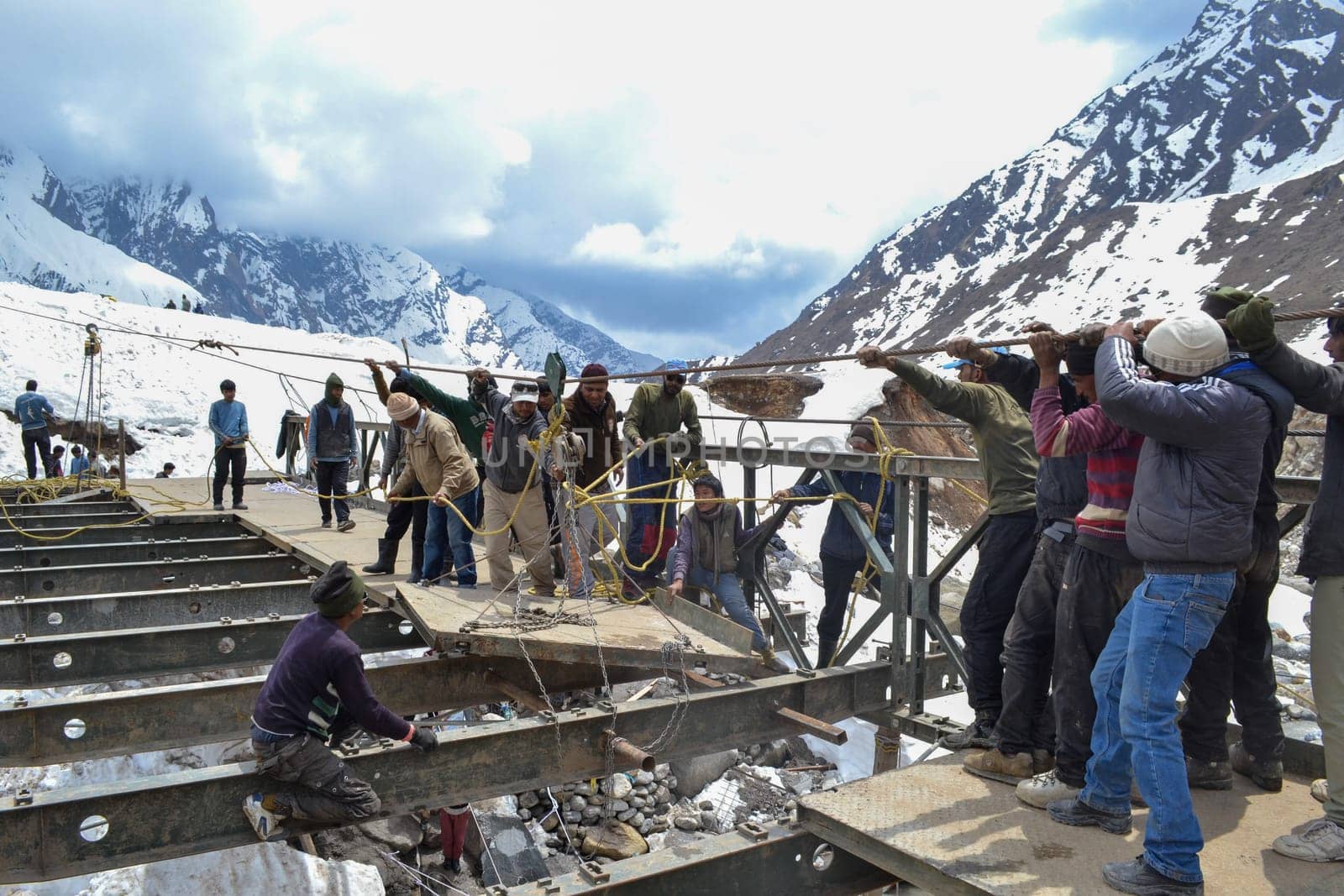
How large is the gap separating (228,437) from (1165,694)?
1053 centimetres

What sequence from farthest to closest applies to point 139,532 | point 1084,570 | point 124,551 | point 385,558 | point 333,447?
point 139,532 < point 333,447 < point 124,551 < point 385,558 < point 1084,570

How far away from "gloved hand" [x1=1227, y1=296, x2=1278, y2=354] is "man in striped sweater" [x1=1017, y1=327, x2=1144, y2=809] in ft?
1.74

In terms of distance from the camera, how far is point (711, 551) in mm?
6469

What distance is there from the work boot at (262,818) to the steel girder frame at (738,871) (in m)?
1.13

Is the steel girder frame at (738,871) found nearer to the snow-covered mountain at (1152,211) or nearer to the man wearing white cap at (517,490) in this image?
the man wearing white cap at (517,490)

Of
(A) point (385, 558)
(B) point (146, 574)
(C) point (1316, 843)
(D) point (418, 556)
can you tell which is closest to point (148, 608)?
(B) point (146, 574)

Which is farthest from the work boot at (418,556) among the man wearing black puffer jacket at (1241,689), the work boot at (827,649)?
the man wearing black puffer jacket at (1241,689)

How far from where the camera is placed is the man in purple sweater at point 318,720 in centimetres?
348

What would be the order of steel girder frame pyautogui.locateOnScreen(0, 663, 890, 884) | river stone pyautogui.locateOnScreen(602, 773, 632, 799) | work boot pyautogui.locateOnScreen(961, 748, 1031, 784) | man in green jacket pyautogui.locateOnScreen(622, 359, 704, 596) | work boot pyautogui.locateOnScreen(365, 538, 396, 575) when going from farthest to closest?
river stone pyautogui.locateOnScreen(602, 773, 632, 799), work boot pyautogui.locateOnScreen(365, 538, 396, 575), man in green jacket pyautogui.locateOnScreen(622, 359, 704, 596), work boot pyautogui.locateOnScreen(961, 748, 1031, 784), steel girder frame pyautogui.locateOnScreen(0, 663, 890, 884)

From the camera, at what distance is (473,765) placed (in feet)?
12.8

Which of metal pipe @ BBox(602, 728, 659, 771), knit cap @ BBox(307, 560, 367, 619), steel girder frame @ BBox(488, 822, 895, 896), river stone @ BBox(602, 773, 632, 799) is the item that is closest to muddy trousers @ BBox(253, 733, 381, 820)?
knit cap @ BBox(307, 560, 367, 619)

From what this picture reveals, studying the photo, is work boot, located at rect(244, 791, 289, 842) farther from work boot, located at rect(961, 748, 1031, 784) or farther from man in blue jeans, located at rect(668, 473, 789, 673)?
man in blue jeans, located at rect(668, 473, 789, 673)

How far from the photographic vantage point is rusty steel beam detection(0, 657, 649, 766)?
165 inches

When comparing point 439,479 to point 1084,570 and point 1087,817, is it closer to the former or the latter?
point 1084,570
